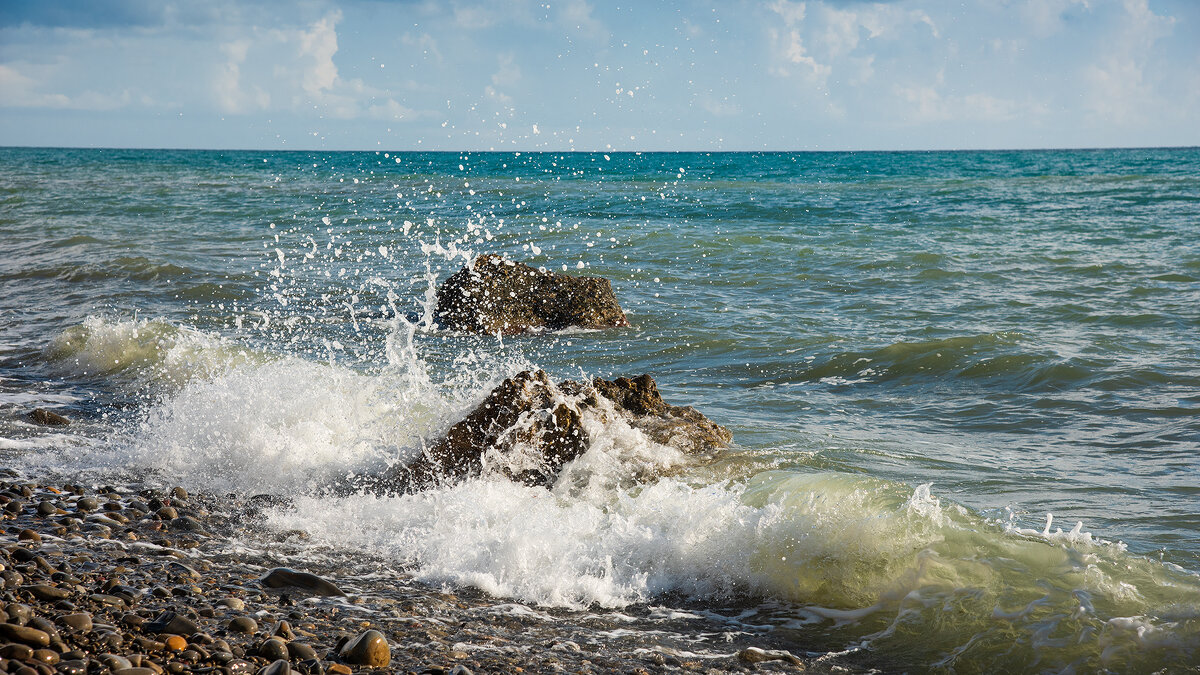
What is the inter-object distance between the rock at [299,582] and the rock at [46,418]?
11.2ft

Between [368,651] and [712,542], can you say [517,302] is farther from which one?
[368,651]

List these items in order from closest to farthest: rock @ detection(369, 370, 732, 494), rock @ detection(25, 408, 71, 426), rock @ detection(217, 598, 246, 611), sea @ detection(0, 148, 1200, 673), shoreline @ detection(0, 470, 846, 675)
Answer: shoreline @ detection(0, 470, 846, 675), rock @ detection(217, 598, 246, 611), sea @ detection(0, 148, 1200, 673), rock @ detection(369, 370, 732, 494), rock @ detection(25, 408, 71, 426)

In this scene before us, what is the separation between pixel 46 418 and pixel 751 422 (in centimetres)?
478

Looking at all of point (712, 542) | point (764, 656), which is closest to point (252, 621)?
point (764, 656)

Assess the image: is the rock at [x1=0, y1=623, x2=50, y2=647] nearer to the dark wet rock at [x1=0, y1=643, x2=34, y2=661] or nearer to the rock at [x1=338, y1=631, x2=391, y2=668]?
the dark wet rock at [x1=0, y1=643, x2=34, y2=661]

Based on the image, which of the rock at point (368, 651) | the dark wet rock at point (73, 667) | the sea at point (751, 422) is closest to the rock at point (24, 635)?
the dark wet rock at point (73, 667)

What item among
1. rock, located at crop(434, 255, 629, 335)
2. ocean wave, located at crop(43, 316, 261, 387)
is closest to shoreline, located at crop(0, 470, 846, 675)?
ocean wave, located at crop(43, 316, 261, 387)

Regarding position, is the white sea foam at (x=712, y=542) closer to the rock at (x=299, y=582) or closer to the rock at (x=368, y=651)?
the rock at (x=299, y=582)

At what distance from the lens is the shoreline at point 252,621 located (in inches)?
114

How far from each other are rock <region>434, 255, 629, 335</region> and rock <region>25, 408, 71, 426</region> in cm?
390

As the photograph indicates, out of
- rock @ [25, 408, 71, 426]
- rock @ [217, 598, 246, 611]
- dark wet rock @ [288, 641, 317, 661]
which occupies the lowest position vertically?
rock @ [25, 408, 71, 426]

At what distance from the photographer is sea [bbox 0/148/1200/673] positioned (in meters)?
3.80

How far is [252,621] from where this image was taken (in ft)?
10.4

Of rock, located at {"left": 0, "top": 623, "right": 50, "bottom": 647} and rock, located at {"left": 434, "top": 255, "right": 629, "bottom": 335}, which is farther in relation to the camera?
rock, located at {"left": 434, "top": 255, "right": 629, "bottom": 335}
